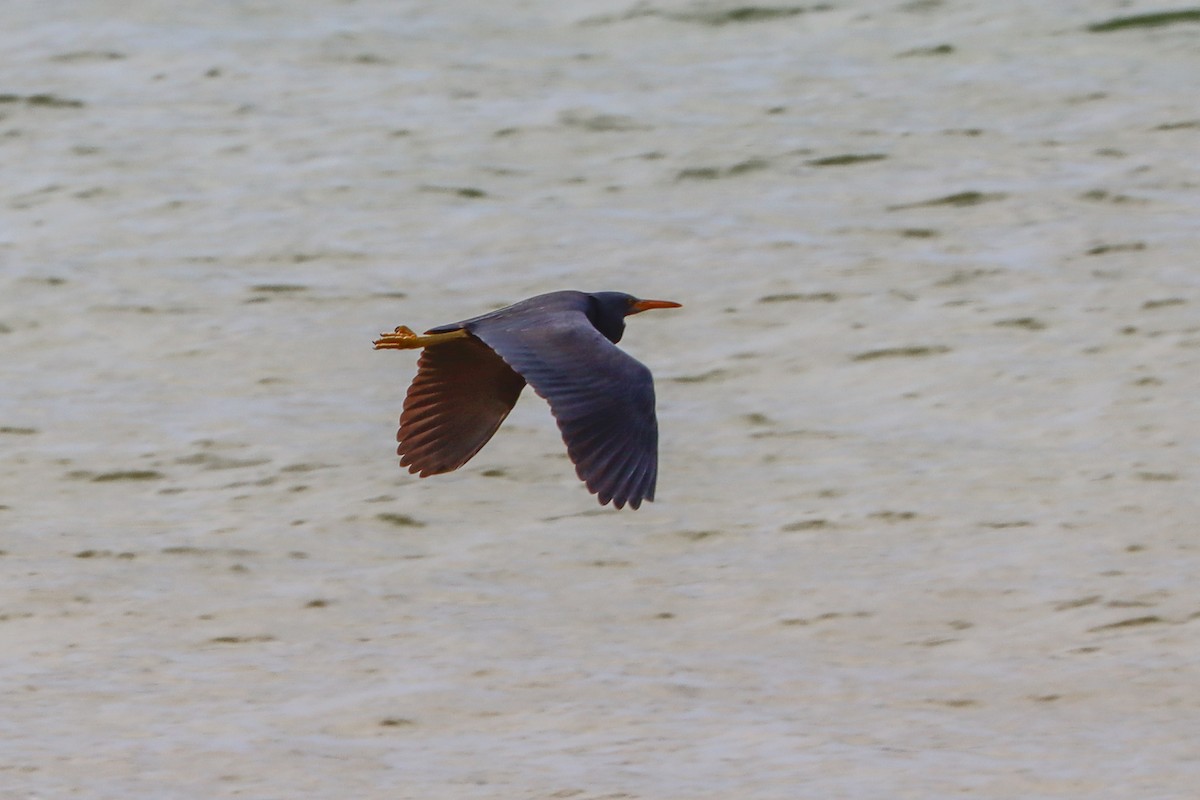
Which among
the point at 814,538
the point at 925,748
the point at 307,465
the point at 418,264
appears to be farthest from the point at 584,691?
the point at 418,264

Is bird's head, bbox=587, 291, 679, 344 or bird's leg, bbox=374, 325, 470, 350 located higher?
bird's leg, bbox=374, 325, 470, 350

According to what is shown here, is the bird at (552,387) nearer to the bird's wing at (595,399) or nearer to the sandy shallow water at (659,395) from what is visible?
the bird's wing at (595,399)

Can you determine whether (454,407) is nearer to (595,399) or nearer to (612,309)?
(612,309)

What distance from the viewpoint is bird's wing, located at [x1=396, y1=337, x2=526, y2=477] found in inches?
231

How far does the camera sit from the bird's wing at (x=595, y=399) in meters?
5.12

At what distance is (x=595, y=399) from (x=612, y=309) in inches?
29.9

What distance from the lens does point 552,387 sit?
525cm

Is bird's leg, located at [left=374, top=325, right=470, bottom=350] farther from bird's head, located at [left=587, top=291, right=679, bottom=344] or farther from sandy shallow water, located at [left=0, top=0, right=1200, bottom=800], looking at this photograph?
sandy shallow water, located at [left=0, top=0, right=1200, bottom=800]

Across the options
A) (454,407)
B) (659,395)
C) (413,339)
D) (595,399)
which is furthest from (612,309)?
(659,395)

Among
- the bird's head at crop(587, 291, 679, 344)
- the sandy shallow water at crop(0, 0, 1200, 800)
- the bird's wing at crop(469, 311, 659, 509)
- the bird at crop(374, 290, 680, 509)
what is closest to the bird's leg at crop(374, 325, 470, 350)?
the bird at crop(374, 290, 680, 509)

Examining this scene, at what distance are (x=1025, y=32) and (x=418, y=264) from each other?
4608mm

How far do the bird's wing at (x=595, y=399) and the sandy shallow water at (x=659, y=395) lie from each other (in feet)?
4.56

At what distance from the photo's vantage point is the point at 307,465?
9102mm

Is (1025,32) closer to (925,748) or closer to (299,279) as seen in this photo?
(299,279)
